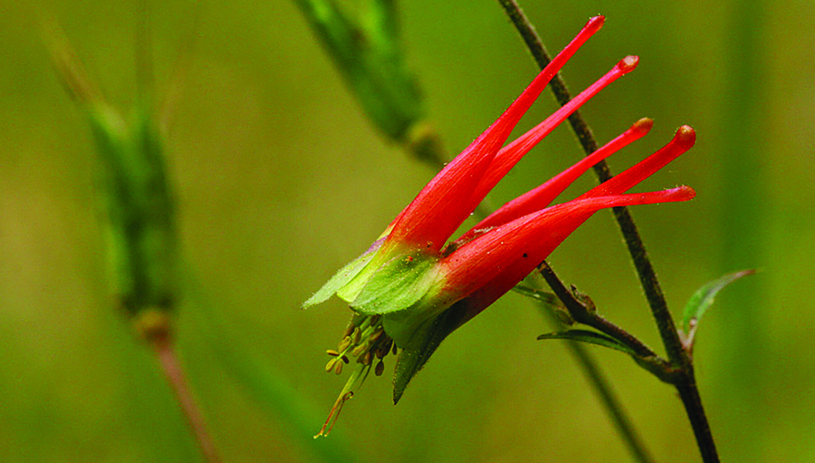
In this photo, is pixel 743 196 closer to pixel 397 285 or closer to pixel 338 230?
pixel 397 285

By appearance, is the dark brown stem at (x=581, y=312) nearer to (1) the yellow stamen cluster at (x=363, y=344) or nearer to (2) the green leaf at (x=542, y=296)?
(2) the green leaf at (x=542, y=296)

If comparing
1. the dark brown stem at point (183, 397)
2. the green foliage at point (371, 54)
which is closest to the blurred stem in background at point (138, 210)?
the dark brown stem at point (183, 397)

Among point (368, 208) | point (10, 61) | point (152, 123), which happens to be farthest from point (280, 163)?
point (152, 123)

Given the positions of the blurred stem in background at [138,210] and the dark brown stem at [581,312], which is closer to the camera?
the dark brown stem at [581,312]

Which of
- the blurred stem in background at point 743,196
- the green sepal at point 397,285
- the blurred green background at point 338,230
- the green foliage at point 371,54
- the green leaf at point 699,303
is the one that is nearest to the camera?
the green sepal at point 397,285

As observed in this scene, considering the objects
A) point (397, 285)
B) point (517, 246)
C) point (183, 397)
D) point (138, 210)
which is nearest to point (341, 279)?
point (397, 285)

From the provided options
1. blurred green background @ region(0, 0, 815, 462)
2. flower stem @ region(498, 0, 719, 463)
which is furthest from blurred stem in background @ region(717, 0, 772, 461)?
flower stem @ region(498, 0, 719, 463)

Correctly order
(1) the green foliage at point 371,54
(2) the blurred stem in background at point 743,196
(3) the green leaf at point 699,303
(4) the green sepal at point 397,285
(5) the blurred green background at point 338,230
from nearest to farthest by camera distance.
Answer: (4) the green sepal at point 397,285 < (3) the green leaf at point 699,303 < (1) the green foliage at point 371,54 < (2) the blurred stem in background at point 743,196 < (5) the blurred green background at point 338,230
